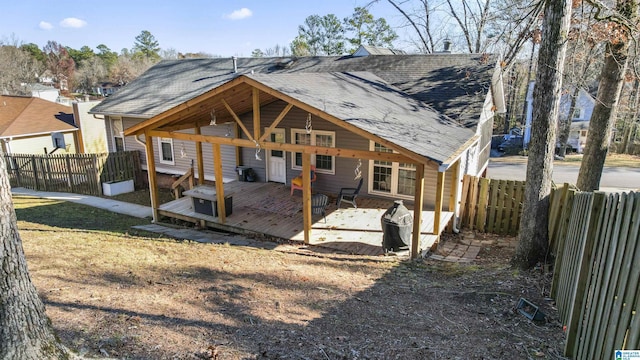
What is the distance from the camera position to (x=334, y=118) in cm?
707

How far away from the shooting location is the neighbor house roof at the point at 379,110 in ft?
23.3

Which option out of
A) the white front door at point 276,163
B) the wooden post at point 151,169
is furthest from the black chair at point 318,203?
the wooden post at point 151,169

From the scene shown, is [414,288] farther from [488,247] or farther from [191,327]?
[488,247]

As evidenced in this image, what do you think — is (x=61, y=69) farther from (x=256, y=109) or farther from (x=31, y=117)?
(x=256, y=109)

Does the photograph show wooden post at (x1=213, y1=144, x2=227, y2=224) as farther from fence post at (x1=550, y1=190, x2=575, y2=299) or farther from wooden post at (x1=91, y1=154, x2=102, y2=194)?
wooden post at (x1=91, y1=154, x2=102, y2=194)

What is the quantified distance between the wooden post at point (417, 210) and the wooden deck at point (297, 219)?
58 cm

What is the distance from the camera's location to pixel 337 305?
4879 mm

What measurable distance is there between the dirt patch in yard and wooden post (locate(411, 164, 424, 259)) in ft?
1.10

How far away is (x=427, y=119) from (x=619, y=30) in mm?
4677

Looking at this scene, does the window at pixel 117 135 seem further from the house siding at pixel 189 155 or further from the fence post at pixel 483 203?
the fence post at pixel 483 203

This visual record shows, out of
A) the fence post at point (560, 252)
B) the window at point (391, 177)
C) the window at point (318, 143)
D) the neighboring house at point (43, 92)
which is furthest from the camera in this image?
the neighboring house at point (43, 92)

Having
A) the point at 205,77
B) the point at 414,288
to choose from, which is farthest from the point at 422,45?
the point at 414,288

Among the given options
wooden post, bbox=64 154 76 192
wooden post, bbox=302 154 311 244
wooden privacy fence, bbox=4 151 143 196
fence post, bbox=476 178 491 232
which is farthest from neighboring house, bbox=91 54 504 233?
wooden post, bbox=64 154 76 192

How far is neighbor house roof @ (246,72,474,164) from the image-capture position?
710cm
